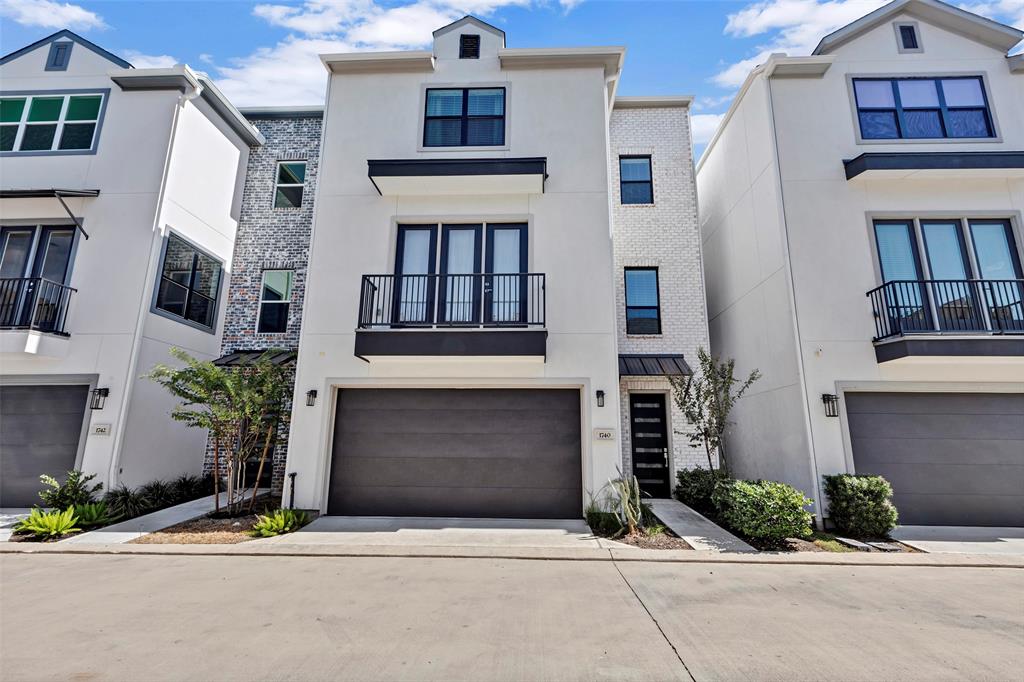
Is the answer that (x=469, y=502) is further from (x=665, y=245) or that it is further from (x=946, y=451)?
(x=946, y=451)

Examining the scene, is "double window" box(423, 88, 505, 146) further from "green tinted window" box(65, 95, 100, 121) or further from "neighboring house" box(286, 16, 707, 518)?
"green tinted window" box(65, 95, 100, 121)

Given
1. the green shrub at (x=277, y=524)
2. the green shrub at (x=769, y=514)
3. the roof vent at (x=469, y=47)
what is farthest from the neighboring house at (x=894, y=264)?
the green shrub at (x=277, y=524)

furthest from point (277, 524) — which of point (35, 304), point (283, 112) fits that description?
point (283, 112)

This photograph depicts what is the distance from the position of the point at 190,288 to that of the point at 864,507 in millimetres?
14055

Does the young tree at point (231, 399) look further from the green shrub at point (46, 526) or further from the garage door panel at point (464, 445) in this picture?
the green shrub at point (46, 526)

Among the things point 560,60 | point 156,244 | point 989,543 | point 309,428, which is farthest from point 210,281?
point 989,543

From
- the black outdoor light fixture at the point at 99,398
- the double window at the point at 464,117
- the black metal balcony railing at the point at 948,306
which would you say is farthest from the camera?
the double window at the point at 464,117

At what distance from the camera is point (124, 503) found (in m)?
8.22

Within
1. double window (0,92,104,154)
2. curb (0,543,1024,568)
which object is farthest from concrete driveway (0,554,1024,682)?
double window (0,92,104,154)

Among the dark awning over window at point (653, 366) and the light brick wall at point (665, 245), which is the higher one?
the light brick wall at point (665, 245)

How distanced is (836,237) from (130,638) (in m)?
11.8

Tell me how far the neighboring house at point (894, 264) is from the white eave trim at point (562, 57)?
318 centimetres

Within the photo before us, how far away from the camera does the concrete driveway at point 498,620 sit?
3.51 m

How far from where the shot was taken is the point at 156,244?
945 centimetres
